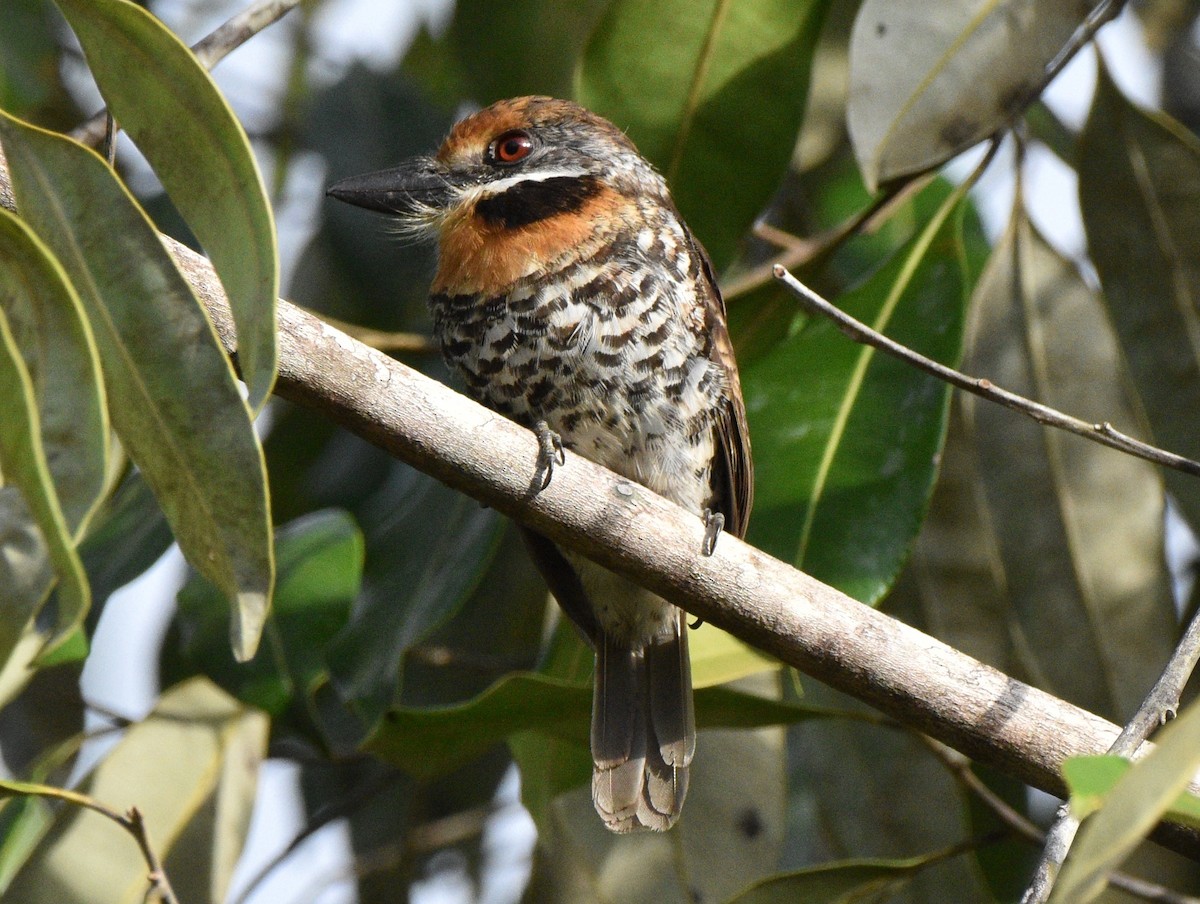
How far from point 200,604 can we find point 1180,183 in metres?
2.29

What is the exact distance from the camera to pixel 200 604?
3.00m

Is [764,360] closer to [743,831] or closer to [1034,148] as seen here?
[743,831]

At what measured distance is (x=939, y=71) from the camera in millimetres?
2596

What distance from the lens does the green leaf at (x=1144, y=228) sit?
292cm

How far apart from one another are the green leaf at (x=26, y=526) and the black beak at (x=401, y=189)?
4.93ft

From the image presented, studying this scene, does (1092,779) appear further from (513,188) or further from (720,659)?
(513,188)

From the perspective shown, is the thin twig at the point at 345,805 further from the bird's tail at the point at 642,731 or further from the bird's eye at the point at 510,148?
the bird's eye at the point at 510,148

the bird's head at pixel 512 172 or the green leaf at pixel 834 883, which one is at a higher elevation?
the bird's head at pixel 512 172

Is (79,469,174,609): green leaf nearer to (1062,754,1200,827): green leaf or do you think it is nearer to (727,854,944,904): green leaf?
(727,854,944,904): green leaf

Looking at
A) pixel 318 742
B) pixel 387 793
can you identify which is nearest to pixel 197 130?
pixel 318 742

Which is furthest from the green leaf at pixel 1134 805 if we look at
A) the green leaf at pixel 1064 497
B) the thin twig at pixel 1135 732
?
the green leaf at pixel 1064 497

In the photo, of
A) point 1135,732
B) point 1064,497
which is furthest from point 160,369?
point 1064,497

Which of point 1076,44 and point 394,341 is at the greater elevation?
point 1076,44

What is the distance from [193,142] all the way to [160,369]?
0.82 ft
